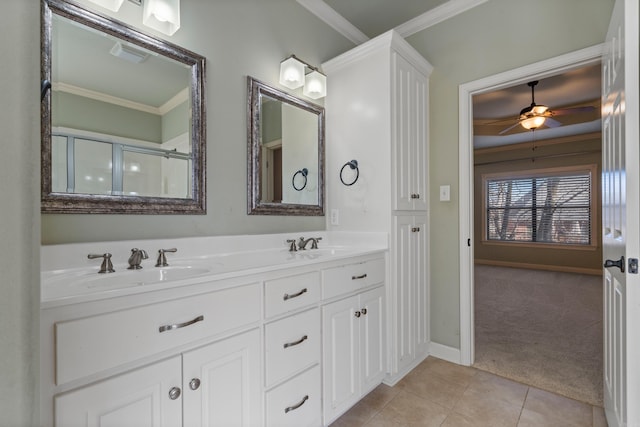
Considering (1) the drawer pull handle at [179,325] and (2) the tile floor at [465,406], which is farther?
→ (2) the tile floor at [465,406]

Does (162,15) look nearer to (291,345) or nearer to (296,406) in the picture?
(291,345)

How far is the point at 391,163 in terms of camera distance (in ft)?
6.63

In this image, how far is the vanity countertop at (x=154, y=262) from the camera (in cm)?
92

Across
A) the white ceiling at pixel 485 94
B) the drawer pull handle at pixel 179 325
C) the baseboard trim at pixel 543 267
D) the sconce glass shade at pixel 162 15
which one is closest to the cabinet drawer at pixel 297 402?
the drawer pull handle at pixel 179 325

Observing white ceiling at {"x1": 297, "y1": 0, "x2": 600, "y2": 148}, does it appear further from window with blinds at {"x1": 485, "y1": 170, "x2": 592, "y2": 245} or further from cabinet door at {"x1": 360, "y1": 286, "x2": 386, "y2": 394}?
cabinet door at {"x1": 360, "y1": 286, "x2": 386, "y2": 394}

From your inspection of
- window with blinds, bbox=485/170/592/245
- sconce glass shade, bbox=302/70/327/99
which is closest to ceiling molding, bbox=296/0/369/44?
sconce glass shade, bbox=302/70/327/99

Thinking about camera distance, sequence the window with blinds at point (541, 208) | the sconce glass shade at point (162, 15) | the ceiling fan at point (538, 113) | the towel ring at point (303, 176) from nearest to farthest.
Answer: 1. the sconce glass shade at point (162, 15)
2. the towel ring at point (303, 176)
3. the ceiling fan at point (538, 113)
4. the window with blinds at point (541, 208)

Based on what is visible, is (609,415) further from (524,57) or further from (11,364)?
(11,364)

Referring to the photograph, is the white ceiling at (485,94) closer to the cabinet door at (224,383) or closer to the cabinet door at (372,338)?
the cabinet door at (372,338)

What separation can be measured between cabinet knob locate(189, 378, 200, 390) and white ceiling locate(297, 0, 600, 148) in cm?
241

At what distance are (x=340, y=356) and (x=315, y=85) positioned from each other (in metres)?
1.78

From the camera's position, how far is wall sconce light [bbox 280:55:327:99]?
6.77 ft

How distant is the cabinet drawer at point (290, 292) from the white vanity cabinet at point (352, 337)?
0.29 feet

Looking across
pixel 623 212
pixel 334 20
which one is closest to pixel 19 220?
pixel 623 212
